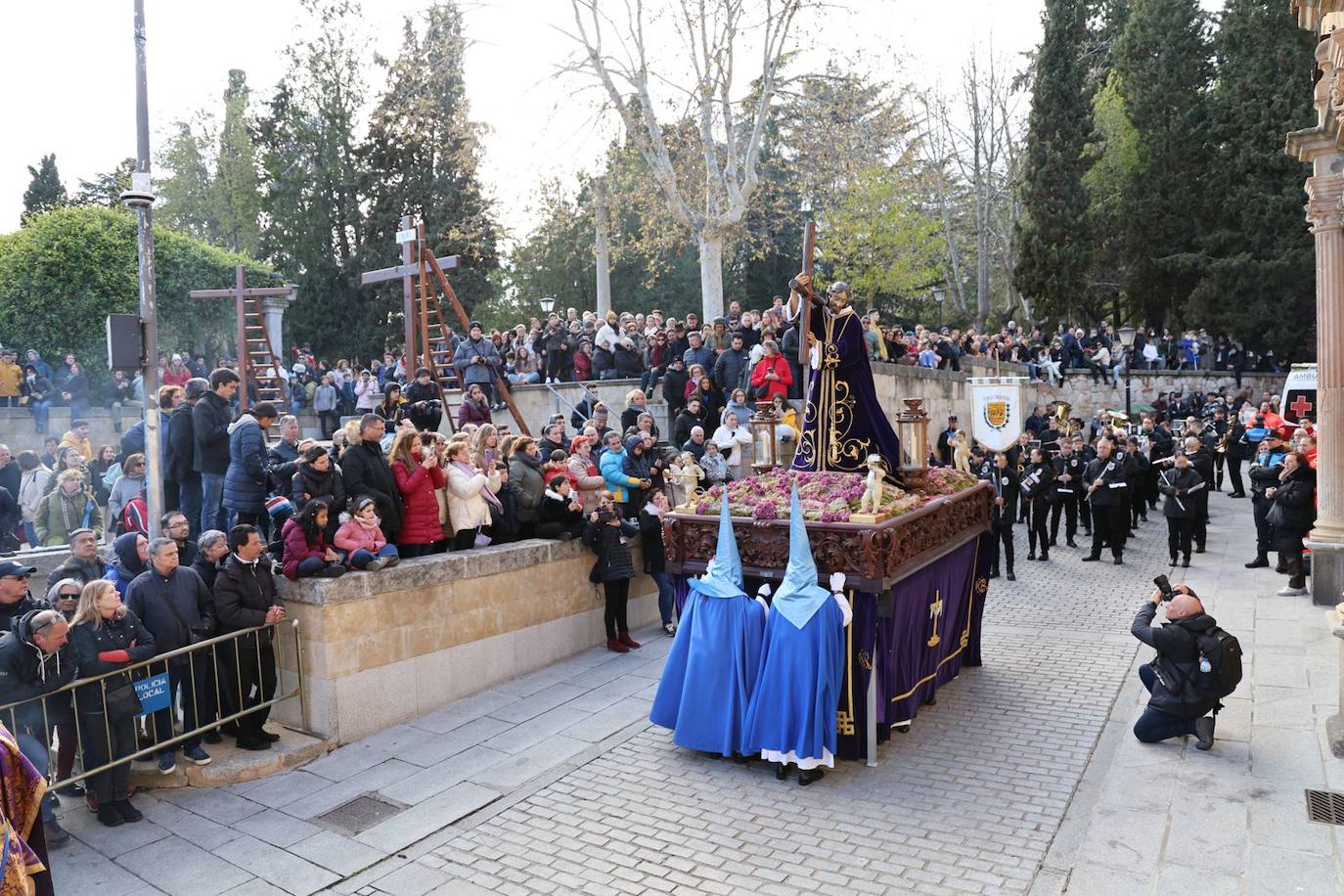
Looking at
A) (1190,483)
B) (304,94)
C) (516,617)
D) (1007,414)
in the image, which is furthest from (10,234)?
(1190,483)

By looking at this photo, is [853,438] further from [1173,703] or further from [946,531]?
[1173,703]

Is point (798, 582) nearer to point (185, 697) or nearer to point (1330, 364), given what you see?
point (185, 697)

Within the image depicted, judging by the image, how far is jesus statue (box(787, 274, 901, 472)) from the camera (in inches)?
→ 324

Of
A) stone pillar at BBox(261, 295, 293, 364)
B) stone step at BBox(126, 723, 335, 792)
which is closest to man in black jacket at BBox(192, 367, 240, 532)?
stone step at BBox(126, 723, 335, 792)

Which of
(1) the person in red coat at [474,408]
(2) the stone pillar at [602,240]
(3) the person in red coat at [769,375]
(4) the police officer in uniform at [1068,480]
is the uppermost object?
(2) the stone pillar at [602,240]

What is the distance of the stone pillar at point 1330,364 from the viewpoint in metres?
10.8

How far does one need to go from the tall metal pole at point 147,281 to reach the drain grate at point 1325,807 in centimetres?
849

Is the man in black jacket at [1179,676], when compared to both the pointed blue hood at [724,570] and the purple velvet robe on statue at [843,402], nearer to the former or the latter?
the purple velvet robe on statue at [843,402]

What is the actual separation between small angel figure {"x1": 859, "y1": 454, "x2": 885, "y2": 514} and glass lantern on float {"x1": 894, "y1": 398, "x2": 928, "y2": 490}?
3.67 feet

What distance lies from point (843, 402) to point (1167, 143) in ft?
112

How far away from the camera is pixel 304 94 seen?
124ft

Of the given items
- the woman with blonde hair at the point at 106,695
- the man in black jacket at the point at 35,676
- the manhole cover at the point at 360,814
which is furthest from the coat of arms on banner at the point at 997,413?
the man in black jacket at the point at 35,676

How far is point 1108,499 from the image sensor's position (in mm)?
14438

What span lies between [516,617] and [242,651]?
2566mm
